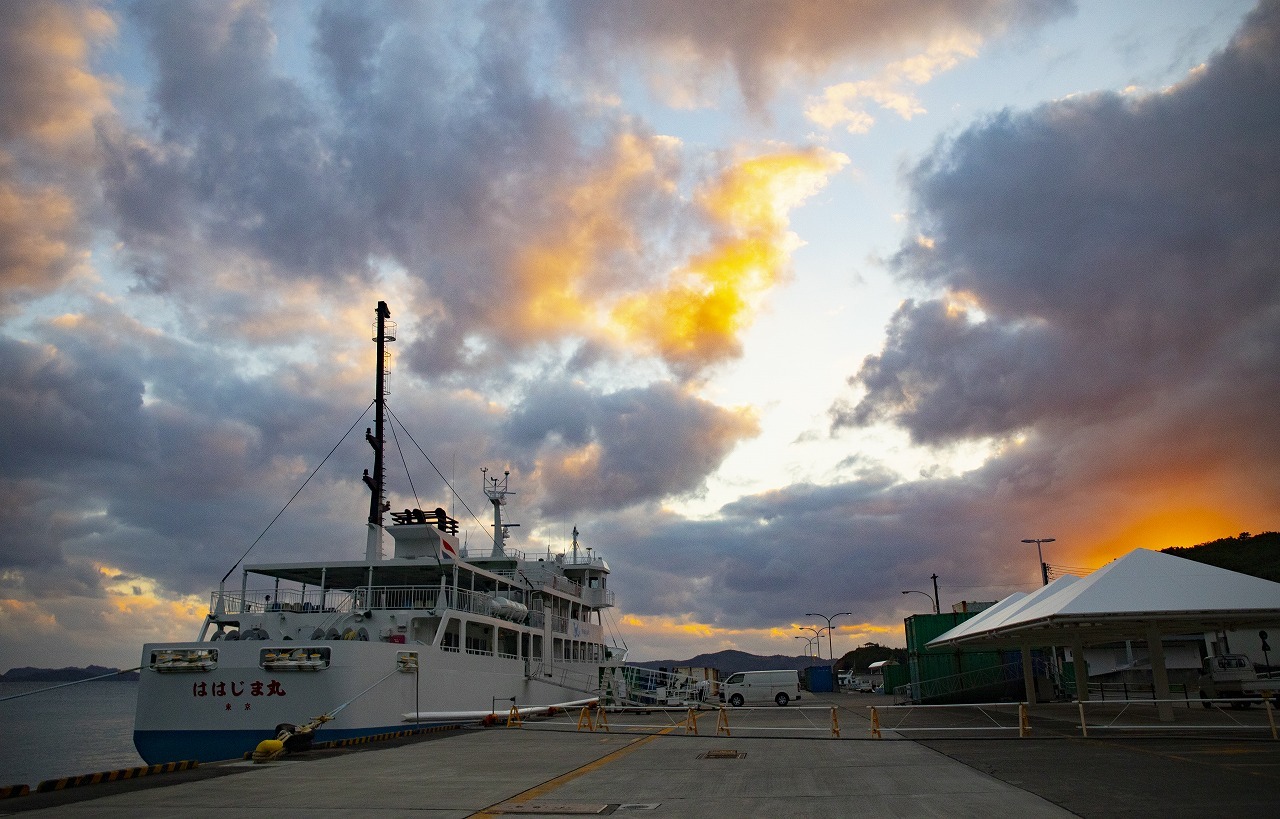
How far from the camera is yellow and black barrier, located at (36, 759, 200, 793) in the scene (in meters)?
11.9

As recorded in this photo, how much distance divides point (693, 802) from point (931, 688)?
120 feet

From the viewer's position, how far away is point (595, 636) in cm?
4600

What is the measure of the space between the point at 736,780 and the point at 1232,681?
2711cm

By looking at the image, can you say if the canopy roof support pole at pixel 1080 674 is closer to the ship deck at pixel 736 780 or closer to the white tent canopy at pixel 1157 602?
the white tent canopy at pixel 1157 602

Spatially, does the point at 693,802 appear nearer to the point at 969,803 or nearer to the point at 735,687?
the point at 969,803

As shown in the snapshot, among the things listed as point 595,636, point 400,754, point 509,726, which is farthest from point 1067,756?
point 595,636

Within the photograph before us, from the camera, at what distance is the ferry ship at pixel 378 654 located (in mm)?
20609

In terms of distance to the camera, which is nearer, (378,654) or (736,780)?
(736,780)

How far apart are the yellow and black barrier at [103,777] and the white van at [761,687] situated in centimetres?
3457

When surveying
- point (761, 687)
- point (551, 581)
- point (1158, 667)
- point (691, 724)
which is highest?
point (551, 581)

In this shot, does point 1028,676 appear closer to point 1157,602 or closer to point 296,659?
point 1157,602

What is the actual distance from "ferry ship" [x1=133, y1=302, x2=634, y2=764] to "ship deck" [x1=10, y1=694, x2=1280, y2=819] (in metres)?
3.06

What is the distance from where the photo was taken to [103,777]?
1284 centimetres

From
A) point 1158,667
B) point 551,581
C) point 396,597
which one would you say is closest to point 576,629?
point 551,581
